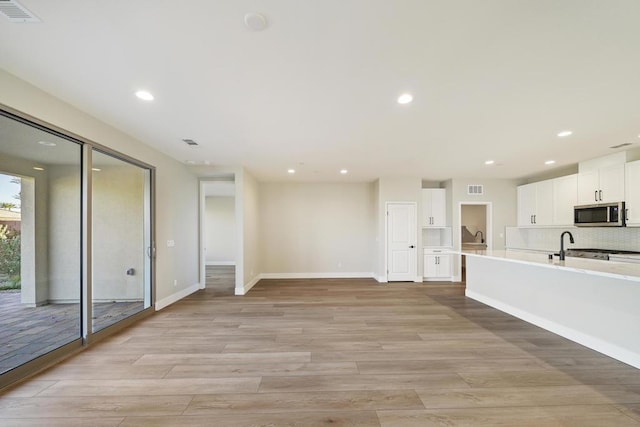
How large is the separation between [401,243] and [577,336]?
3675mm

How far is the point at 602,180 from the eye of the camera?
15.1 feet

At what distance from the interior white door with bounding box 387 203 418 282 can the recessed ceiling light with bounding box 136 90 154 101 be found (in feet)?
17.5

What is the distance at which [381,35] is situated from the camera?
1.70 metres

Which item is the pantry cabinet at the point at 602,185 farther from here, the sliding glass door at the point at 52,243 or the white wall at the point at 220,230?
the white wall at the point at 220,230

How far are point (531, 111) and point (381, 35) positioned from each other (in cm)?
225

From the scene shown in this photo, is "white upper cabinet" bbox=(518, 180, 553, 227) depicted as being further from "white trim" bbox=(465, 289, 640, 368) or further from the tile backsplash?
"white trim" bbox=(465, 289, 640, 368)

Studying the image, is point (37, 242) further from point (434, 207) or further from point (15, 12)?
point (434, 207)

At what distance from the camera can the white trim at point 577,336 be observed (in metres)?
2.52

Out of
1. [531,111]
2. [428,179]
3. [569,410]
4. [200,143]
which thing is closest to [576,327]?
[569,410]

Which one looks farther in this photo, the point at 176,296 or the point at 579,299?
the point at 176,296

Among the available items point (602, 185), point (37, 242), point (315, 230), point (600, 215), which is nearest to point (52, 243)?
point (37, 242)

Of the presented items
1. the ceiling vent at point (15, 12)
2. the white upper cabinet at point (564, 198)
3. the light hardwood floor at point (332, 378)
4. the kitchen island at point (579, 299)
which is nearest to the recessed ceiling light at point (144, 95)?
the ceiling vent at point (15, 12)

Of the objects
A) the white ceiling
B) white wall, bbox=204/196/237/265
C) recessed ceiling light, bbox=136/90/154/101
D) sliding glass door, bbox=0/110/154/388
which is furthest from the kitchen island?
white wall, bbox=204/196/237/265

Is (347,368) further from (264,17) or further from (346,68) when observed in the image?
(264,17)
